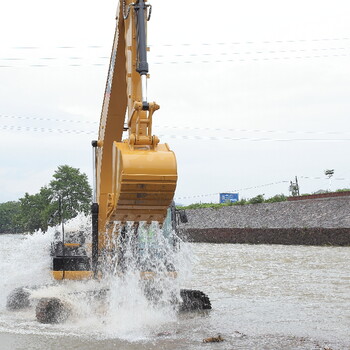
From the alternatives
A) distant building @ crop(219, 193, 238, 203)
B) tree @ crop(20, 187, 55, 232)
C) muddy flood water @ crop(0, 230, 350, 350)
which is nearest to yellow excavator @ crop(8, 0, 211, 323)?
muddy flood water @ crop(0, 230, 350, 350)

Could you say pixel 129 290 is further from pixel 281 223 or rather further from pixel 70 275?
pixel 281 223

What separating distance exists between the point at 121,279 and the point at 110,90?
9.31 feet

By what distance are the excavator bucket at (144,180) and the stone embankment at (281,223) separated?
101 feet

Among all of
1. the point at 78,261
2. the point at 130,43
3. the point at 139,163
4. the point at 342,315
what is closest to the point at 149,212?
the point at 139,163

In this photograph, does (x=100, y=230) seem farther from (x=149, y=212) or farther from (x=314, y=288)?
(x=314, y=288)

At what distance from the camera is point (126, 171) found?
637 centimetres

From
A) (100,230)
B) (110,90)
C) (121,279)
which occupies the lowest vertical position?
(121,279)

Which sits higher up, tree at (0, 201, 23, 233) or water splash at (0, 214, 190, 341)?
tree at (0, 201, 23, 233)

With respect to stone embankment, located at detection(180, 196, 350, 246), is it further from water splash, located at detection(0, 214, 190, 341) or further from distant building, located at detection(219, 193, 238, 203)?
distant building, located at detection(219, 193, 238, 203)

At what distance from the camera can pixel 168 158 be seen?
21.5 feet

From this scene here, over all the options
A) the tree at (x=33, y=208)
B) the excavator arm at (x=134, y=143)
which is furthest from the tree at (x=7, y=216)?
the excavator arm at (x=134, y=143)

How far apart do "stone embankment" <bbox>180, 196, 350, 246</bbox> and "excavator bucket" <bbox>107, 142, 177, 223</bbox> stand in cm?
3067

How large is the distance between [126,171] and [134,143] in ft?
1.84

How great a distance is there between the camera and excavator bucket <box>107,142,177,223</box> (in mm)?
6406
